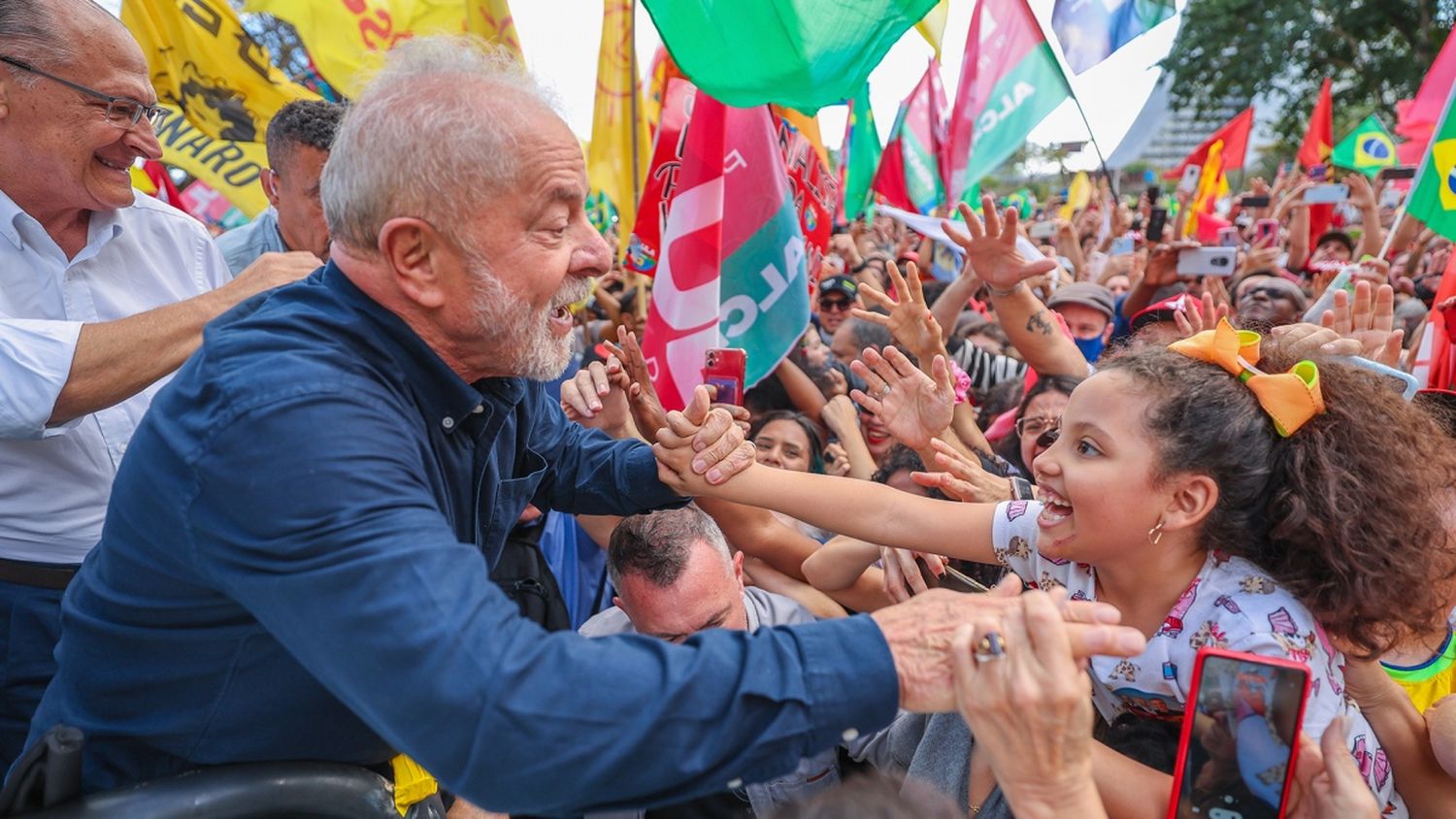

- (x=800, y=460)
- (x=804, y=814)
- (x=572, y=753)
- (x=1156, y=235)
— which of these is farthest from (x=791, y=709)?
(x=1156, y=235)

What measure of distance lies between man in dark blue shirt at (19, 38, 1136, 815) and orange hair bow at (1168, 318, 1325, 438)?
0.99 metres

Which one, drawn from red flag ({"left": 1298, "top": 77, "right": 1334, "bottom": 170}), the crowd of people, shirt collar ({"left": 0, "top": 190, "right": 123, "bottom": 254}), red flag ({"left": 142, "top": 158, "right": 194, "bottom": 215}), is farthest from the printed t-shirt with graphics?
red flag ({"left": 1298, "top": 77, "right": 1334, "bottom": 170})

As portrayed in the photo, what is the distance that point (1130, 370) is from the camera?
212 cm

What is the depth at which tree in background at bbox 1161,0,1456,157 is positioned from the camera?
2706 cm

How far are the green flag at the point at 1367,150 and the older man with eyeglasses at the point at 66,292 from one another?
12.3m

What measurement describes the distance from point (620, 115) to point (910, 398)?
3425 mm

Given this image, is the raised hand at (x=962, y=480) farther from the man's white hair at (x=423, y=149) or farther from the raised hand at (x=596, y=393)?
the man's white hair at (x=423, y=149)

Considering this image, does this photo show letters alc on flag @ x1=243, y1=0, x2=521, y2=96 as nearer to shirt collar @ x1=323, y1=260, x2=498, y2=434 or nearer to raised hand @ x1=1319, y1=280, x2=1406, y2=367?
shirt collar @ x1=323, y1=260, x2=498, y2=434

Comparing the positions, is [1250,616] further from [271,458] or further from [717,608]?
[271,458]

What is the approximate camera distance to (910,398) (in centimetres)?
297

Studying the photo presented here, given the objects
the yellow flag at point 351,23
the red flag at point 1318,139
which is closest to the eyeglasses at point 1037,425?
the yellow flag at point 351,23

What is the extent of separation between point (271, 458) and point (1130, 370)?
1.61 meters

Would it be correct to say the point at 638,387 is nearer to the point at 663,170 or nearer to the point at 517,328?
the point at 517,328

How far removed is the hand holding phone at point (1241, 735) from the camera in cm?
141
